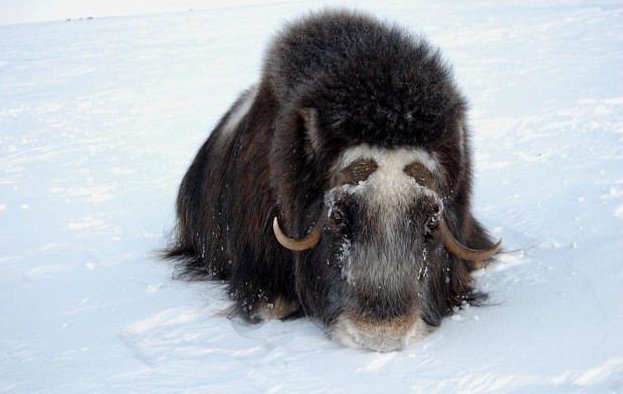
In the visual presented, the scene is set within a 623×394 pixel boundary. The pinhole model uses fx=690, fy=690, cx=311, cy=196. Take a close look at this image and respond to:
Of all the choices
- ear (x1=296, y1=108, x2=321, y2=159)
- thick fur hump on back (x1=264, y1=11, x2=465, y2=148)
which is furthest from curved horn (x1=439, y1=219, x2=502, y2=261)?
ear (x1=296, y1=108, x2=321, y2=159)

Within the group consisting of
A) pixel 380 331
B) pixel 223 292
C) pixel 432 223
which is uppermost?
pixel 432 223

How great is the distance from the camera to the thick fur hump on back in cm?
242

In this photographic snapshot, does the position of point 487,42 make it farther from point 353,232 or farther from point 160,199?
point 353,232

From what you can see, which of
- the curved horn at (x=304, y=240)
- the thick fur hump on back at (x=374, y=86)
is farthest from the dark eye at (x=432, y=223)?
the curved horn at (x=304, y=240)

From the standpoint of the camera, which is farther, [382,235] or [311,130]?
[311,130]

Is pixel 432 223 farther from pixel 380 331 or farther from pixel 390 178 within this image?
pixel 380 331

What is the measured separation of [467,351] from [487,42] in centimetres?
1113

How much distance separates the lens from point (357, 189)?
2.40 meters

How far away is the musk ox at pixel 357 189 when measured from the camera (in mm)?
2406

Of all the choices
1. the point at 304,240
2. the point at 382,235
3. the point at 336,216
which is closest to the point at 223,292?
the point at 304,240

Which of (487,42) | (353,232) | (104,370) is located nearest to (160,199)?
(104,370)

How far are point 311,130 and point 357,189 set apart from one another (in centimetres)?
30

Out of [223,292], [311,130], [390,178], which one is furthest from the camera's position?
[223,292]

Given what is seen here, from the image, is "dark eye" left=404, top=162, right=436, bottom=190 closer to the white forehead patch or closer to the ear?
the white forehead patch
